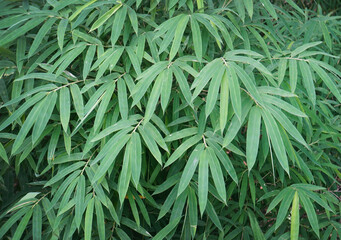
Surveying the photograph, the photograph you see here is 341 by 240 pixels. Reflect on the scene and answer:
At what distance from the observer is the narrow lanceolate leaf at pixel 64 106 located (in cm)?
126

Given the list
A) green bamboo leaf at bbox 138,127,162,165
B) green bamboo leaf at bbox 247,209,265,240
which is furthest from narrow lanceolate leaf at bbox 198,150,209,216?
green bamboo leaf at bbox 247,209,265,240

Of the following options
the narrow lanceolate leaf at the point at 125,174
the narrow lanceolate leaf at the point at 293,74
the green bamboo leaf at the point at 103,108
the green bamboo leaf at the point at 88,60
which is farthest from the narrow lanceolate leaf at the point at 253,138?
the green bamboo leaf at the point at 88,60

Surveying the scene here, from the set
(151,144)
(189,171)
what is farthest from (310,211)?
(151,144)

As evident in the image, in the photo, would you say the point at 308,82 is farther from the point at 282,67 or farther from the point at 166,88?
the point at 166,88

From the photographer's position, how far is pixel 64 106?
1.28 metres

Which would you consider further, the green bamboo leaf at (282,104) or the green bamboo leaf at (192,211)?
the green bamboo leaf at (192,211)

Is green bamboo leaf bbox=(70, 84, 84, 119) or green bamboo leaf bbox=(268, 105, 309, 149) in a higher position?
green bamboo leaf bbox=(70, 84, 84, 119)

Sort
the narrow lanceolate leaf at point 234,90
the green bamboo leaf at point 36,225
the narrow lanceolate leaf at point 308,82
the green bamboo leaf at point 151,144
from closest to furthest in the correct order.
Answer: the narrow lanceolate leaf at point 234,90, the green bamboo leaf at point 151,144, the narrow lanceolate leaf at point 308,82, the green bamboo leaf at point 36,225

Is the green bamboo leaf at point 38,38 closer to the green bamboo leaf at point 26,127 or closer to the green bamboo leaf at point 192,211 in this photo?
the green bamboo leaf at point 26,127

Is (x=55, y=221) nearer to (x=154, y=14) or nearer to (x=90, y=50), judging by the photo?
(x=90, y=50)

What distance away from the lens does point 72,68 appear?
152cm

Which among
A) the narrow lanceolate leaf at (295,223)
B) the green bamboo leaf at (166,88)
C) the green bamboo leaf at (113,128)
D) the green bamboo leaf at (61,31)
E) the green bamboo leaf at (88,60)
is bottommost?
the narrow lanceolate leaf at (295,223)

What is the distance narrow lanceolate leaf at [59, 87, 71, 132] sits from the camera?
4.12ft

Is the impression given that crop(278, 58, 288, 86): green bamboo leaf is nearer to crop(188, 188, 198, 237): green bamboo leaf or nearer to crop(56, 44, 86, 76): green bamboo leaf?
crop(188, 188, 198, 237): green bamboo leaf
